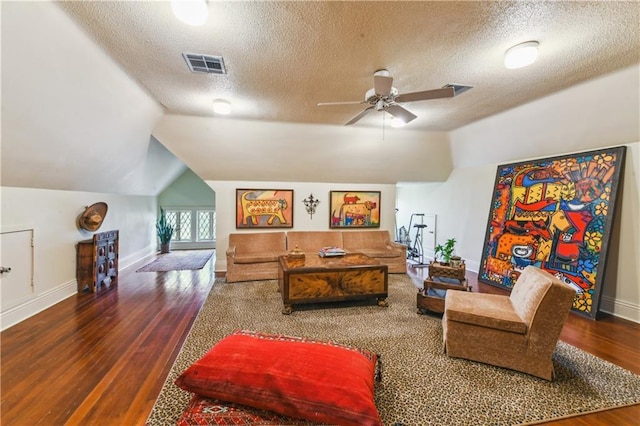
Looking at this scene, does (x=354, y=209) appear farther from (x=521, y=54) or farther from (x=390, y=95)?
(x=521, y=54)

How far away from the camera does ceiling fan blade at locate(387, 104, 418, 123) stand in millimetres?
2944

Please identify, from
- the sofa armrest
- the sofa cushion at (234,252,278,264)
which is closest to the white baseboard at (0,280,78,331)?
the sofa cushion at (234,252,278,264)

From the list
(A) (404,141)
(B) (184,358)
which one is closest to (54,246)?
(B) (184,358)

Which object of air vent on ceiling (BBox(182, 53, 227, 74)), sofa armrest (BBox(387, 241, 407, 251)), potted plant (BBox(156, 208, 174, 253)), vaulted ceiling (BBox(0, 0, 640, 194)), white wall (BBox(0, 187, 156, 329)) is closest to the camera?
vaulted ceiling (BBox(0, 0, 640, 194))

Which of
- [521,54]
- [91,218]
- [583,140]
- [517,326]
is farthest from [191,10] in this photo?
[583,140]

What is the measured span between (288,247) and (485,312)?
3.97 meters

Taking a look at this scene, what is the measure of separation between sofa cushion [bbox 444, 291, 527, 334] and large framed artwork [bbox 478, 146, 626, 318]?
153cm

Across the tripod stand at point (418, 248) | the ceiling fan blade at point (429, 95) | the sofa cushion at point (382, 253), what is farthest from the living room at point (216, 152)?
the sofa cushion at point (382, 253)

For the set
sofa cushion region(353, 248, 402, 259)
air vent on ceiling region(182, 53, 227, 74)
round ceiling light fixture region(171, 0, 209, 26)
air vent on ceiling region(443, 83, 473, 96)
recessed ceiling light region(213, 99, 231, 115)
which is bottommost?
sofa cushion region(353, 248, 402, 259)

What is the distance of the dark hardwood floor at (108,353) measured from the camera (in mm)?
1862

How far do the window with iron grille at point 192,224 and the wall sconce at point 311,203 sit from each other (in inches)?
134

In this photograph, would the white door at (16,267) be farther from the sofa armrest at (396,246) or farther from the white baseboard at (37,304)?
the sofa armrest at (396,246)

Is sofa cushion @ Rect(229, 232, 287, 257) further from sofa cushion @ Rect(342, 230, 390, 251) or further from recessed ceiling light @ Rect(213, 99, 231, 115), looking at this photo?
recessed ceiling light @ Rect(213, 99, 231, 115)

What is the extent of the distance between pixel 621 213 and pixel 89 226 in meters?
7.87
